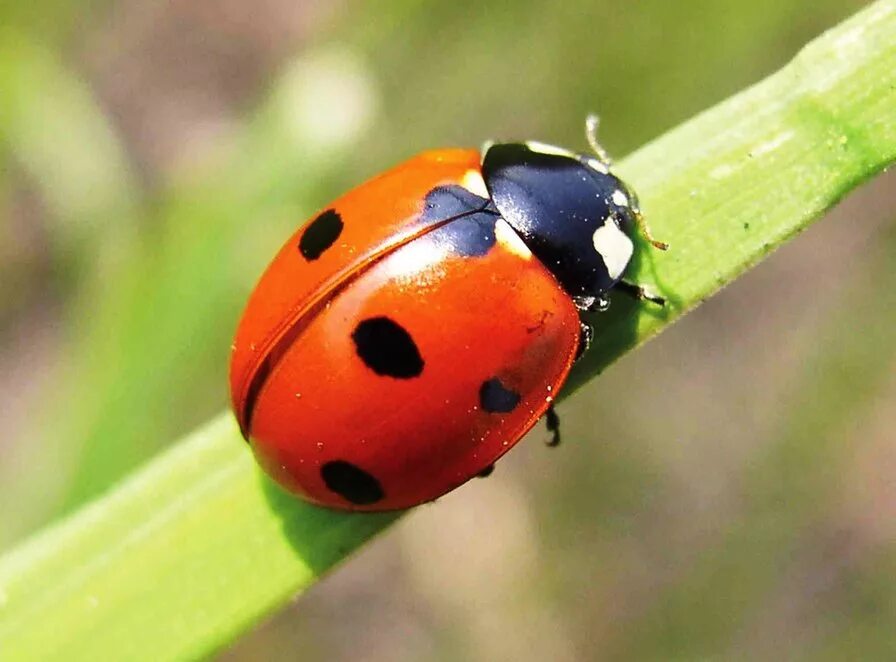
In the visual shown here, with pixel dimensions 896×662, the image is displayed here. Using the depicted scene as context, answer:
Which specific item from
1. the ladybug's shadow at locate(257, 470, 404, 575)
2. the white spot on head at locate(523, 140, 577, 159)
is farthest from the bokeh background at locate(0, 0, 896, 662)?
the ladybug's shadow at locate(257, 470, 404, 575)

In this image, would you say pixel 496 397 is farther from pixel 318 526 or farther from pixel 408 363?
pixel 318 526

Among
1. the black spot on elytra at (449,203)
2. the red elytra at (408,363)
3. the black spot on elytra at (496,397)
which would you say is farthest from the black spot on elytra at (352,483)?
the black spot on elytra at (449,203)

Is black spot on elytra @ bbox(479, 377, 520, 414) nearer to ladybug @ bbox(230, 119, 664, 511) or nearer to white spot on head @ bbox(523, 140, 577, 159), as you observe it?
ladybug @ bbox(230, 119, 664, 511)

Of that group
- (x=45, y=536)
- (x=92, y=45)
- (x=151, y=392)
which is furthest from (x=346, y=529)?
(x=92, y=45)

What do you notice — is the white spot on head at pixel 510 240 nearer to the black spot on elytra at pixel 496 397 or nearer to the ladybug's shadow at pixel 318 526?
the black spot on elytra at pixel 496 397

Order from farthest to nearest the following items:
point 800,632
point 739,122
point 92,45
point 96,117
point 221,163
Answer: point 92,45 → point 800,632 → point 96,117 → point 221,163 → point 739,122

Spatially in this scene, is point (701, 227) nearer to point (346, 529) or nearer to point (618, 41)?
point (346, 529)
